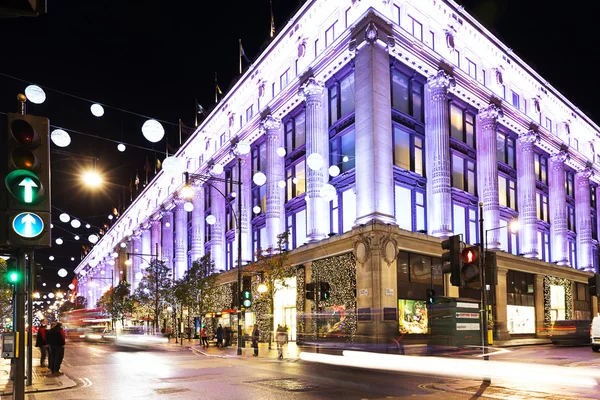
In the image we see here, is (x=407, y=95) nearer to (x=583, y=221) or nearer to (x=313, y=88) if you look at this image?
(x=313, y=88)

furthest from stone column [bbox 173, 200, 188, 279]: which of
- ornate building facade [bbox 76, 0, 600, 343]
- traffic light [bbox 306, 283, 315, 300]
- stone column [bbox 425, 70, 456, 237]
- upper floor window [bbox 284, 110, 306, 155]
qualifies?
traffic light [bbox 306, 283, 315, 300]

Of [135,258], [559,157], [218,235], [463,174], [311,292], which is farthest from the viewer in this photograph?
[135,258]

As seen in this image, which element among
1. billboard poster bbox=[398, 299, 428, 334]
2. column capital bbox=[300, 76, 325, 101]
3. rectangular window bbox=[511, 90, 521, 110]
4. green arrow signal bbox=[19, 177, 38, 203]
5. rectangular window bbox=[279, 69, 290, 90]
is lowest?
billboard poster bbox=[398, 299, 428, 334]

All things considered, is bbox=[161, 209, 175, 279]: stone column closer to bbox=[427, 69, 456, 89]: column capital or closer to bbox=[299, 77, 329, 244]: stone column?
bbox=[299, 77, 329, 244]: stone column

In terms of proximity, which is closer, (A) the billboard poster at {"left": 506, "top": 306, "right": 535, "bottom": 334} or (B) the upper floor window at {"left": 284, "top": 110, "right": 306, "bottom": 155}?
(B) the upper floor window at {"left": 284, "top": 110, "right": 306, "bottom": 155}

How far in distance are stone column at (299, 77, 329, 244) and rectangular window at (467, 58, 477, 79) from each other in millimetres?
11936

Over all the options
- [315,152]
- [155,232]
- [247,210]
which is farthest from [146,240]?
[315,152]

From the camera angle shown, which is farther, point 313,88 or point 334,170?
point 313,88

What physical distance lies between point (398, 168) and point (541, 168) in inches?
913

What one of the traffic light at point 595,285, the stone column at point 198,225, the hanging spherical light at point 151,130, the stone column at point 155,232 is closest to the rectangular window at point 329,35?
the hanging spherical light at point 151,130

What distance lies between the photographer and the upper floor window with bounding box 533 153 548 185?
51.6m

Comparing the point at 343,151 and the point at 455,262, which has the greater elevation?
the point at 343,151

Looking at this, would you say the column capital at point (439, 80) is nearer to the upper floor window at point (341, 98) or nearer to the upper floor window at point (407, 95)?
the upper floor window at point (407, 95)

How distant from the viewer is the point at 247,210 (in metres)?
51.3
